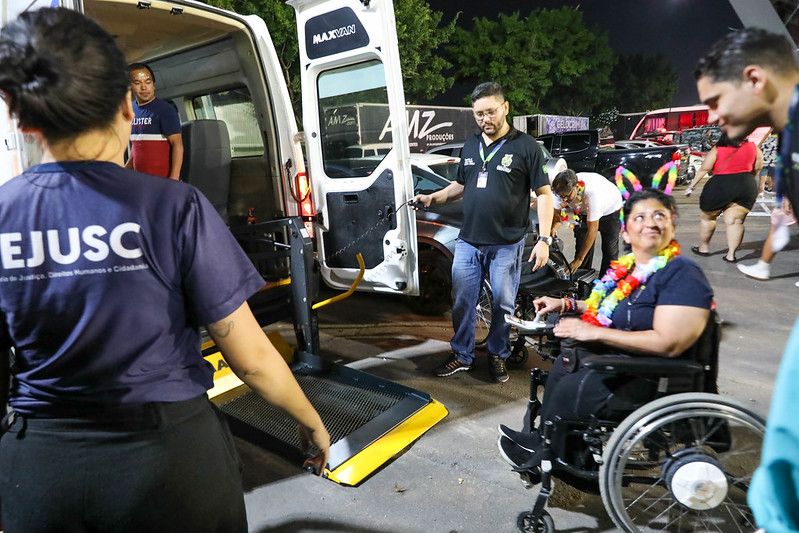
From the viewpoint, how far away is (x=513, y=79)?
87.8 feet

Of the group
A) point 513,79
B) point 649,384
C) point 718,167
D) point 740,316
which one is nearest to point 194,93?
point 649,384

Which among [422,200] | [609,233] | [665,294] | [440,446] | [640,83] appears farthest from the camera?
[640,83]

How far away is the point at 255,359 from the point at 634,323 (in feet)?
5.55

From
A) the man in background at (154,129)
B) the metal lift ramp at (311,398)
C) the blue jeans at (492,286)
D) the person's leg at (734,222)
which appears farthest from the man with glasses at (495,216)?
the person's leg at (734,222)

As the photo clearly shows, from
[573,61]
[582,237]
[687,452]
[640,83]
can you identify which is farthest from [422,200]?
[640,83]

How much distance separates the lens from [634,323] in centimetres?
218

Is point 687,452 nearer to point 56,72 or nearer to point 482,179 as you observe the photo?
point 482,179

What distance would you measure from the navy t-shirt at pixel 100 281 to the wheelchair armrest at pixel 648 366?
150 cm

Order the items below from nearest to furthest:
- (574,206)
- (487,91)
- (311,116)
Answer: (487,91) → (311,116) → (574,206)

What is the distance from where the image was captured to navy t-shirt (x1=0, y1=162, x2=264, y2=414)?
3.02 feet

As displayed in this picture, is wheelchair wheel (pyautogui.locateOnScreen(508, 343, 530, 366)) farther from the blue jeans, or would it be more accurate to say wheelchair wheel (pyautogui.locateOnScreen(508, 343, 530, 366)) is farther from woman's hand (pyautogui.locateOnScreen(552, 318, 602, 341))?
woman's hand (pyautogui.locateOnScreen(552, 318, 602, 341))

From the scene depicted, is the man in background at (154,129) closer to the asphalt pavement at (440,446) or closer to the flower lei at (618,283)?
the asphalt pavement at (440,446)

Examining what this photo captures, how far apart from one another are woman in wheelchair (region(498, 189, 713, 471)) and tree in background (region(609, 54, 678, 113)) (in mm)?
41829

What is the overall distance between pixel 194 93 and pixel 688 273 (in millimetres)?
4429
